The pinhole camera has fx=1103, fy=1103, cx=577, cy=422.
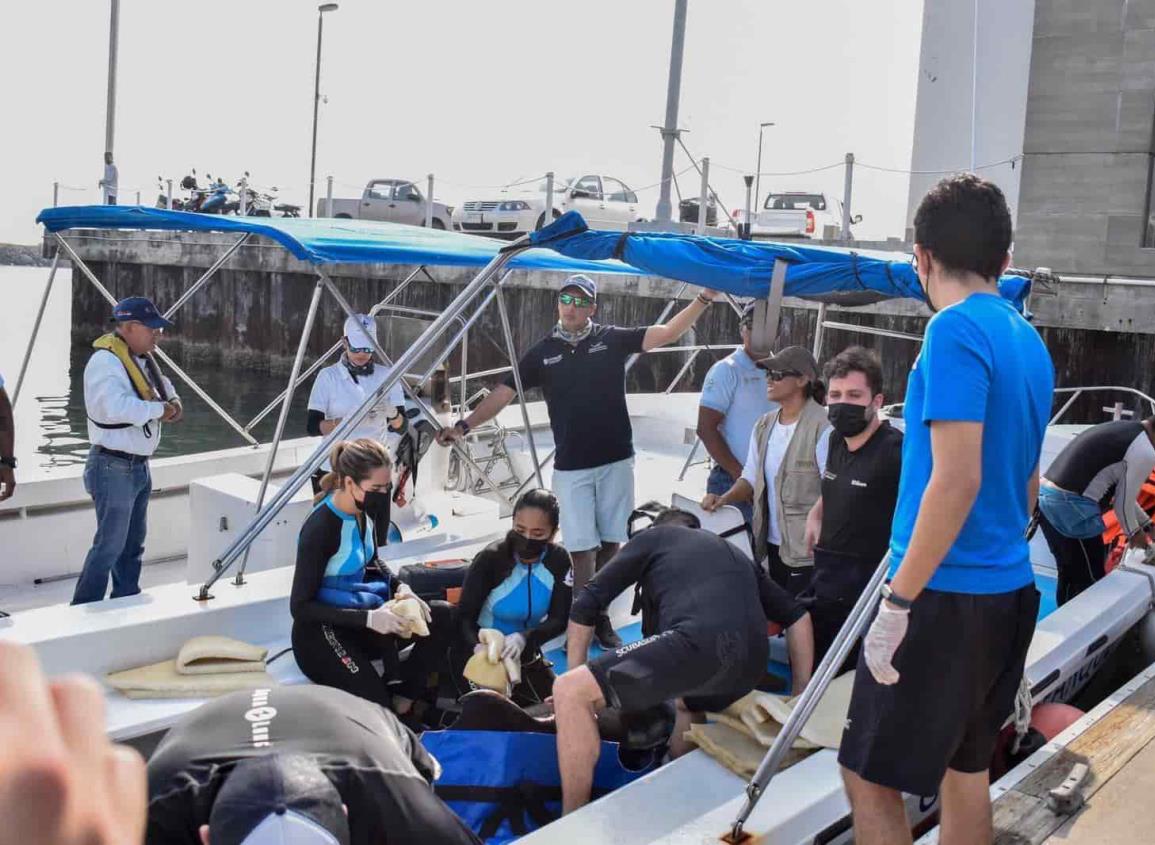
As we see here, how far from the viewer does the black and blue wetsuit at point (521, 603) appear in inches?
175

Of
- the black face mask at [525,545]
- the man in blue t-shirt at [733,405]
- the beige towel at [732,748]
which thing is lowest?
the beige towel at [732,748]

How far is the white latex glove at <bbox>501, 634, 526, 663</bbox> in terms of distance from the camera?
423cm

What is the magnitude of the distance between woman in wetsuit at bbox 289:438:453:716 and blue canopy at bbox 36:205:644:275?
5.53 feet

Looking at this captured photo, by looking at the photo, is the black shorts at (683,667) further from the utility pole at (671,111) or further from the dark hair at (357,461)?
the utility pole at (671,111)

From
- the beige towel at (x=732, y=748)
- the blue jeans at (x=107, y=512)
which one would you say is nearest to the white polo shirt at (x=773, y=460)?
the beige towel at (x=732, y=748)

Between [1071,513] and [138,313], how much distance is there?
4.73 metres

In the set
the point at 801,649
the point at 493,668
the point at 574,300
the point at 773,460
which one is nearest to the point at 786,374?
the point at 773,460

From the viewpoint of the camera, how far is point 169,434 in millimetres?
19656

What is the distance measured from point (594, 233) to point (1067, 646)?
8.99 feet

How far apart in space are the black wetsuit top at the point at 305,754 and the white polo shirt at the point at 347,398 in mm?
4487

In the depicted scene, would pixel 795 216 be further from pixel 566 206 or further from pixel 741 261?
pixel 741 261

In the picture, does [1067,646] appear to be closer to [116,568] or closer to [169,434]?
[116,568]

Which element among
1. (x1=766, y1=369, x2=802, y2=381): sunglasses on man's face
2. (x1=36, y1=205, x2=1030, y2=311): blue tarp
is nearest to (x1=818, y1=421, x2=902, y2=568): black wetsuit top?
(x1=766, y1=369, x2=802, y2=381): sunglasses on man's face

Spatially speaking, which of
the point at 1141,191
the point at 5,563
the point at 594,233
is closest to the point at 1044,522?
the point at 594,233
